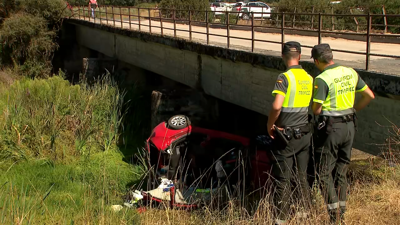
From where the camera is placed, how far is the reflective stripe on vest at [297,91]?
448cm

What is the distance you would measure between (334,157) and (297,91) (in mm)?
812

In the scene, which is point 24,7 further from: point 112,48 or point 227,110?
point 227,110

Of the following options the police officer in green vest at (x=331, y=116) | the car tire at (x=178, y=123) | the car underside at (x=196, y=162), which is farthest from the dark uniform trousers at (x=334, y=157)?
the car tire at (x=178, y=123)

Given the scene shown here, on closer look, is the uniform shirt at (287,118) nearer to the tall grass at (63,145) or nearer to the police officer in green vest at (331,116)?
the police officer in green vest at (331,116)

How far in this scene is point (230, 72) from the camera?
9.36 m

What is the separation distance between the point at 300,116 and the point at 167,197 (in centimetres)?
268

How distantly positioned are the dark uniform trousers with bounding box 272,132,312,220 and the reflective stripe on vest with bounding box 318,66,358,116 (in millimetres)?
364

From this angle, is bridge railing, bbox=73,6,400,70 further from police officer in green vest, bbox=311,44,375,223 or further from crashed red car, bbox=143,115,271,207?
crashed red car, bbox=143,115,271,207

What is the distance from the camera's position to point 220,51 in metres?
9.41

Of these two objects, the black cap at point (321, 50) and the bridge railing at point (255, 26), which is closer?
the black cap at point (321, 50)

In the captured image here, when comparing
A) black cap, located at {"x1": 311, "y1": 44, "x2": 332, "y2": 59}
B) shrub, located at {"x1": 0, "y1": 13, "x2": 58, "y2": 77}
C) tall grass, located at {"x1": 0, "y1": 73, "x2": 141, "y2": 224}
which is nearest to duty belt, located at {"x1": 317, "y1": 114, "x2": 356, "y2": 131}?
black cap, located at {"x1": 311, "y1": 44, "x2": 332, "y2": 59}

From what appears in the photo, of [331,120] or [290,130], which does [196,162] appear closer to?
[290,130]

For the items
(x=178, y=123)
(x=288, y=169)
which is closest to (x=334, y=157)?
(x=288, y=169)

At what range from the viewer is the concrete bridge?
5.80 meters
